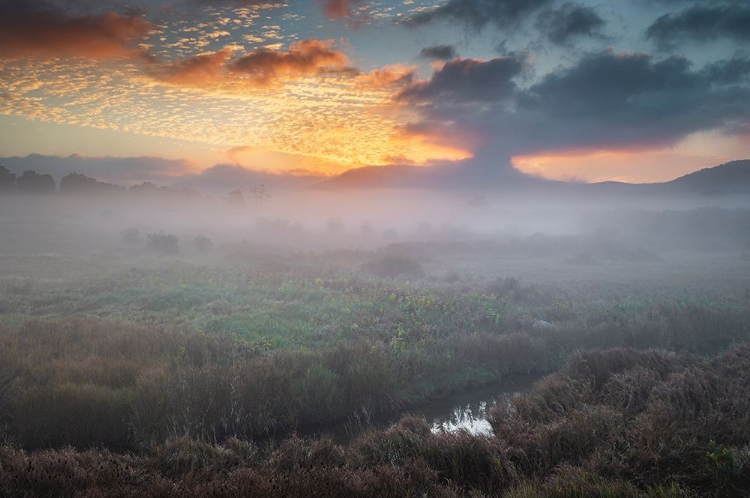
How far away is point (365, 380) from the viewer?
11805mm

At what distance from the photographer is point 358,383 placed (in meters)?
11.7

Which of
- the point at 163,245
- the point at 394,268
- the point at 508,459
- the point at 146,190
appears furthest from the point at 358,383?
the point at 146,190

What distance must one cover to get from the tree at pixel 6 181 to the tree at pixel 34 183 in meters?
1.13

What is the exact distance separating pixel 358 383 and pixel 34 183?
12235 centimetres

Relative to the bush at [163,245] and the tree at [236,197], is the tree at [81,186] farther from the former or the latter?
the bush at [163,245]

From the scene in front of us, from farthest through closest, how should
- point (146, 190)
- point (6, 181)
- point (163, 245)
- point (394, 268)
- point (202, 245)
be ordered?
point (146, 190) < point (6, 181) < point (202, 245) < point (163, 245) < point (394, 268)

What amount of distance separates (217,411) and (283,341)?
5.01 metres

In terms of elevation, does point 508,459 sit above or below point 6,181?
below

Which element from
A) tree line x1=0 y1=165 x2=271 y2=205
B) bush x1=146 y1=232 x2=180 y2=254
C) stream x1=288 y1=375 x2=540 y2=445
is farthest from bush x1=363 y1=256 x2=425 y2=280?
tree line x1=0 y1=165 x2=271 y2=205

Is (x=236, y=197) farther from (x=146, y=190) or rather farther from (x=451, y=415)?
(x=451, y=415)

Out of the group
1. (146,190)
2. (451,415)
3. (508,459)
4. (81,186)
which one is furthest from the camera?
(146,190)

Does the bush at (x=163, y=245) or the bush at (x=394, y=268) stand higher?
the bush at (x=163, y=245)

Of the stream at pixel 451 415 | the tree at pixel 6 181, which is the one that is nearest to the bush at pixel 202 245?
the stream at pixel 451 415

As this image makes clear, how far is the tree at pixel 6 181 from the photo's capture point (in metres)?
93.4
